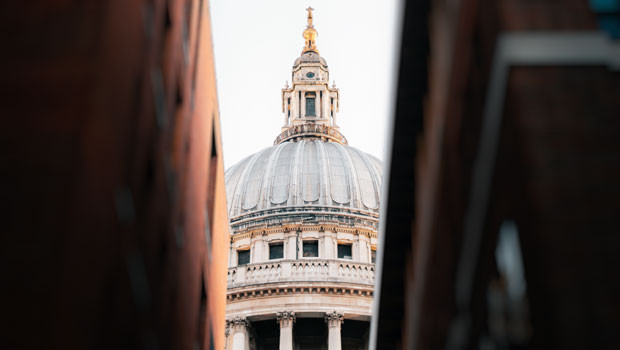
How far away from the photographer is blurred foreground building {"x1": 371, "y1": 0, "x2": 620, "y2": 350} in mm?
8180

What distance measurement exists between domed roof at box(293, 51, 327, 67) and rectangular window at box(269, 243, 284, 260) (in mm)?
24605

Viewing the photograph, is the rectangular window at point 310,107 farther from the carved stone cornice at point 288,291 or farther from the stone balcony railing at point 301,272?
the carved stone cornice at point 288,291

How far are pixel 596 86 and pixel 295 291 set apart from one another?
1838 inches

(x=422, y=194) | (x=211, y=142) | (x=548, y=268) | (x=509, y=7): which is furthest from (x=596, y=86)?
(x=211, y=142)

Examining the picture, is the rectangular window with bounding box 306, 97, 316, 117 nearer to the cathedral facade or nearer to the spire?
the cathedral facade

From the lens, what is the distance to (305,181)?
64.7 metres

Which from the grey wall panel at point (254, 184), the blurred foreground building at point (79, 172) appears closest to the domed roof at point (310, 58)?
the grey wall panel at point (254, 184)

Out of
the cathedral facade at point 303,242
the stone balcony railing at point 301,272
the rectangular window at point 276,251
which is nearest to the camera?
the cathedral facade at point 303,242

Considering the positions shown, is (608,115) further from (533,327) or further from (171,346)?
(171,346)

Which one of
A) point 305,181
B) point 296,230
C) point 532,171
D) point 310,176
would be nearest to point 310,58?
point 310,176

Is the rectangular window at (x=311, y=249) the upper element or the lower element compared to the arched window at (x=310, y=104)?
lower

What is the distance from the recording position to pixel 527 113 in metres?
8.93

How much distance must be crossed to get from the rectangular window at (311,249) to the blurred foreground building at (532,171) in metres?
46.8

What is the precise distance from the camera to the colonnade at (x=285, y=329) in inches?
2103
